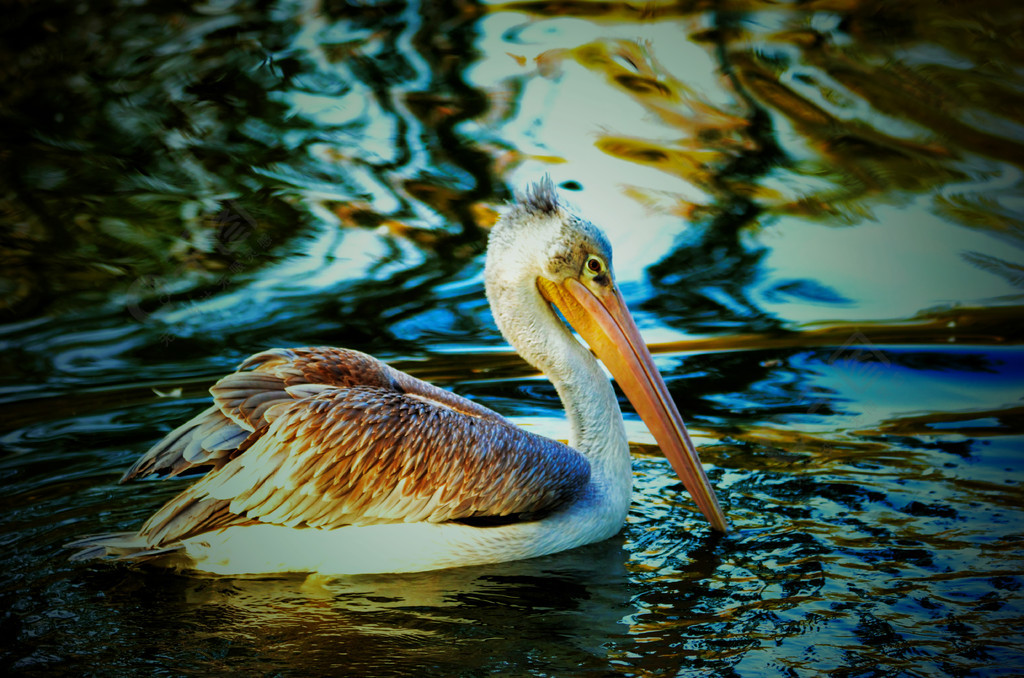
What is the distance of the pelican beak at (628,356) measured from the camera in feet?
14.1

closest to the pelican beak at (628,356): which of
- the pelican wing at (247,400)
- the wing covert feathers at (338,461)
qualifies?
A: the wing covert feathers at (338,461)

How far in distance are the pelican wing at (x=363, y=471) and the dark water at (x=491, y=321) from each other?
248 millimetres

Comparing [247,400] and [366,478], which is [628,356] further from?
[247,400]

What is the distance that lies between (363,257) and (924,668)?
17.9 ft

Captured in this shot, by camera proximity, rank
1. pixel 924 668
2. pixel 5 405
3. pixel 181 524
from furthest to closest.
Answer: pixel 5 405, pixel 181 524, pixel 924 668

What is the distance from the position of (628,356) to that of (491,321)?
107 inches

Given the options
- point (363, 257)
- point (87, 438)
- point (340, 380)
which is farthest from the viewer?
point (363, 257)

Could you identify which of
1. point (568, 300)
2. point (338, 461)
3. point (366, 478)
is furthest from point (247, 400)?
point (568, 300)

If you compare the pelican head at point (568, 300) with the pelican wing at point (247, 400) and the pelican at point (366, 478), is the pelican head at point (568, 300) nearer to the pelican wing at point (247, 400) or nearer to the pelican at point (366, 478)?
the pelican at point (366, 478)

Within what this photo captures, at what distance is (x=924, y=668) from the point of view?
10.0 ft

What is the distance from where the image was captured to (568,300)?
14.6 feet

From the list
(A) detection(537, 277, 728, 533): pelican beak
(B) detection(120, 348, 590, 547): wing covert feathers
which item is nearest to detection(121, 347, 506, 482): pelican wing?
(B) detection(120, 348, 590, 547): wing covert feathers

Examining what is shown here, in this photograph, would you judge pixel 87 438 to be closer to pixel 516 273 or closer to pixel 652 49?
pixel 516 273

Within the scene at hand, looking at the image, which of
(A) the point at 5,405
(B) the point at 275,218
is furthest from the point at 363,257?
(A) the point at 5,405
